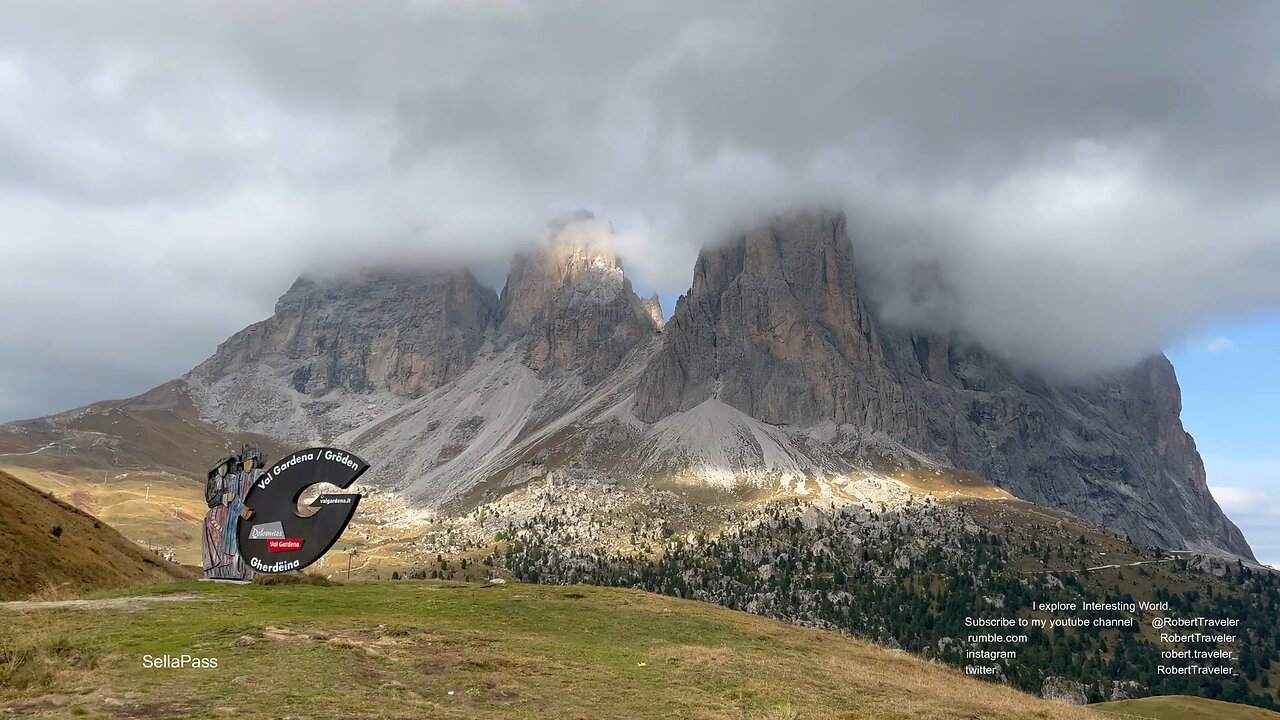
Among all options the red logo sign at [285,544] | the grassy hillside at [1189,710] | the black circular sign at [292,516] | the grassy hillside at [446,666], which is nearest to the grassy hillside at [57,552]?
the grassy hillside at [446,666]

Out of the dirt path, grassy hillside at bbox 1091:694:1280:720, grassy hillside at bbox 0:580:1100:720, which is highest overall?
grassy hillside at bbox 0:580:1100:720

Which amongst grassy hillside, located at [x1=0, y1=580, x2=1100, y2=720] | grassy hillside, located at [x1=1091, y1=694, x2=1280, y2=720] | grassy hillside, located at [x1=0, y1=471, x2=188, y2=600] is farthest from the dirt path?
grassy hillside, located at [x1=1091, y1=694, x2=1280, y2=720]

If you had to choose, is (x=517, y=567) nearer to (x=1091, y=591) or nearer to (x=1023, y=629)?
(x=1023, y=629)

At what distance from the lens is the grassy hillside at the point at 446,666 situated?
2109 centimetres

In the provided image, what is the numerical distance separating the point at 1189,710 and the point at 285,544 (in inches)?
2118

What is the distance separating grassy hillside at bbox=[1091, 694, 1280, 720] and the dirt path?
48112 millimetres

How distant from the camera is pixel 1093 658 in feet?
500

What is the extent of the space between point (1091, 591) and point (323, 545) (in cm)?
18806

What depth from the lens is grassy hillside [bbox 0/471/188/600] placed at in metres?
41.8

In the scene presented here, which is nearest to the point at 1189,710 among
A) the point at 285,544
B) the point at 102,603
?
the point at 285,544

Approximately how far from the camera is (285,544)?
4803 cm

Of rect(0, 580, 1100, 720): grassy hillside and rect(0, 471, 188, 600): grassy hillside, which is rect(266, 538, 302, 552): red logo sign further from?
rect(0, 471, 188, 600): grassy hillside

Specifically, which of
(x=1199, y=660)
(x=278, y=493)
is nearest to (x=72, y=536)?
(x=278, y=493)

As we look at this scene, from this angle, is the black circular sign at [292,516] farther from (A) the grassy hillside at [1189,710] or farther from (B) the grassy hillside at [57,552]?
(A) the grassy hillside at [1189,710]
